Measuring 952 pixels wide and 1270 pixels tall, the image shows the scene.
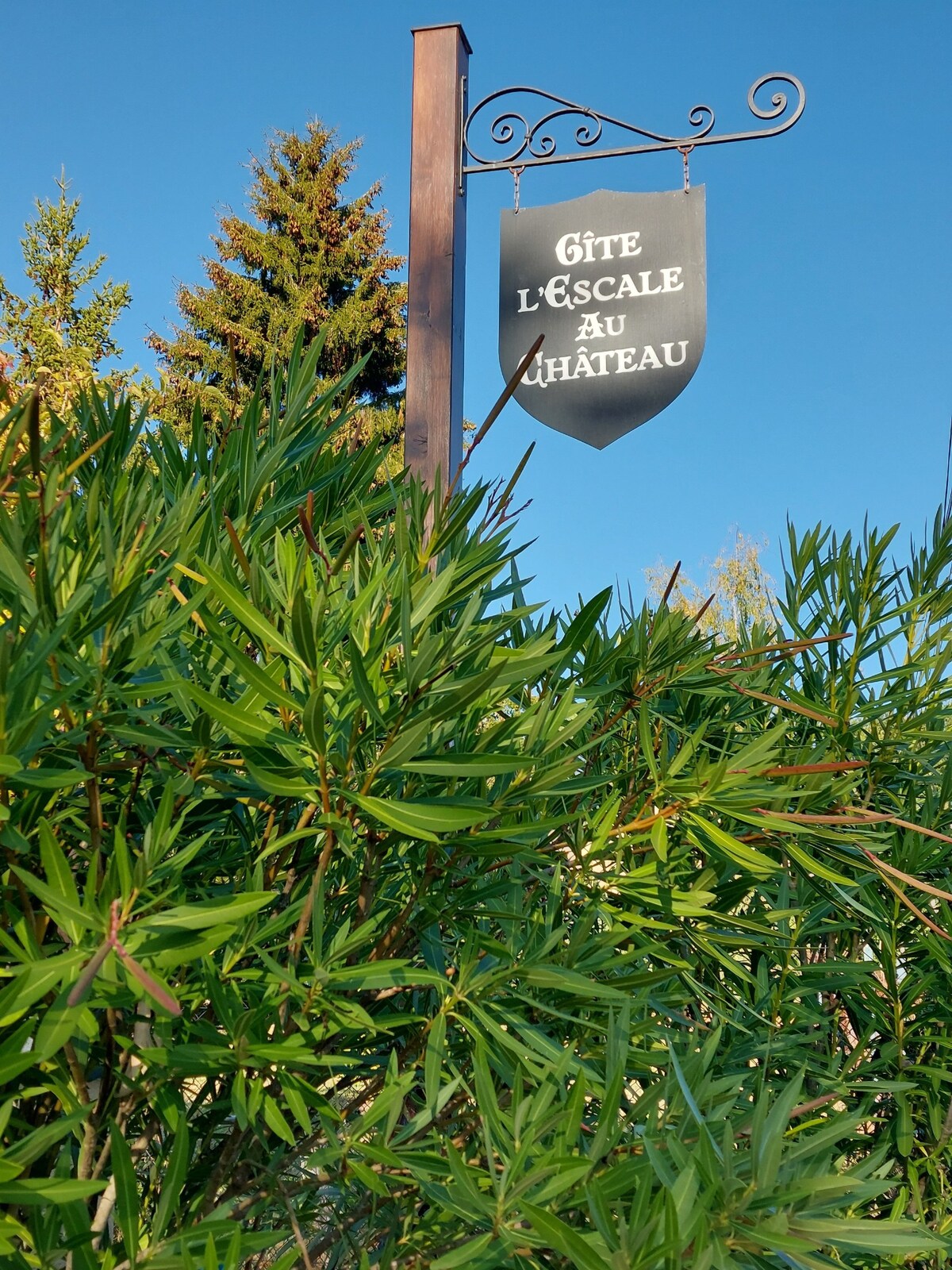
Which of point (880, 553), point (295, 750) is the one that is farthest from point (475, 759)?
point (880, 553)

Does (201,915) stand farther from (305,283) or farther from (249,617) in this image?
(305,283)

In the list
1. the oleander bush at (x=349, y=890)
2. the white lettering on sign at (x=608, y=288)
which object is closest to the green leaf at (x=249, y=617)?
the oleander bush at (x=349, y=890)

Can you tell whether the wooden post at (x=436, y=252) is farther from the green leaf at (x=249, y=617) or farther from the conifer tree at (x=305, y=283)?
the conifer tree at (x=305, y=283)

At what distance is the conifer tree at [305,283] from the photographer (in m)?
21.1

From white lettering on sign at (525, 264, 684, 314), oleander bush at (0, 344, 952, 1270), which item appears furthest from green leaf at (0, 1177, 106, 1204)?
white lettering on sign at (525, 264, 684, 314)

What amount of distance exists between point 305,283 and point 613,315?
1971 centimetres

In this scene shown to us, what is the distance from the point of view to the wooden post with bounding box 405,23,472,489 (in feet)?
9.90

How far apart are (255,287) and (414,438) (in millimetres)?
20239

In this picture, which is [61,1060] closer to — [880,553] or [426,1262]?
[426,1262]

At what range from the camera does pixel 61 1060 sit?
2.46ft

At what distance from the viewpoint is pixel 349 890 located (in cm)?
91

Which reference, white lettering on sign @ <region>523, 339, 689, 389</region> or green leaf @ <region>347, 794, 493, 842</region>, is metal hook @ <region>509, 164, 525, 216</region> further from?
green leaf @ <region>347, 794, 493, 842</region>

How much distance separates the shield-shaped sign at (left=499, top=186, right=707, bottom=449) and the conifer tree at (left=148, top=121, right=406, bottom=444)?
17782 millimetres

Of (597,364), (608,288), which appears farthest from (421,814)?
(608,288)
